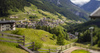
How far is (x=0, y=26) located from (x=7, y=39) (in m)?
31.4

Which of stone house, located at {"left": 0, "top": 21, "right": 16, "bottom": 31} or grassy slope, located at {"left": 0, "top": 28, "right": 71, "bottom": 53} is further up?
stone house, located at {"left": 0, "top": 21, "right": 16, "bottom": 31}

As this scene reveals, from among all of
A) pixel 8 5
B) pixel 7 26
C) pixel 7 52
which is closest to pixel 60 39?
pixel 7 26

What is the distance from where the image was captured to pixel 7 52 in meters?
12.0

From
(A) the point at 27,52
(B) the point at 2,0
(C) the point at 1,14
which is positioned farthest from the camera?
(B) the point at 2,0

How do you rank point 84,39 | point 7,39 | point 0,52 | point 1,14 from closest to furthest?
point 0,52
point 7,39
point 84,39
point 1,14

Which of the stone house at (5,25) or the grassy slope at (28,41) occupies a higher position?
the stone house at (5,25)

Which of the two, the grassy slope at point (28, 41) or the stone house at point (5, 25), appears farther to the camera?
the stone house at point (5, 25)

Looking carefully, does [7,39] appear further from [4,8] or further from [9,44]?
[4,8]

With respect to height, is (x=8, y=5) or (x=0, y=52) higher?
(x=8, y=5)

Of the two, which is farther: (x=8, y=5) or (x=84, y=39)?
(x=8, y=5)

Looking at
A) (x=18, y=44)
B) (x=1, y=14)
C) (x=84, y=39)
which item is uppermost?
(x=1, y=14)

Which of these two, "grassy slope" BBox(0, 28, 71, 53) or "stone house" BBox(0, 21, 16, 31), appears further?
"stone house" BBox(0, 21, 16, 31)

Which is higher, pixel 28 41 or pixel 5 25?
pixel 5 25

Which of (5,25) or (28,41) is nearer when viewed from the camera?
(28,41)
